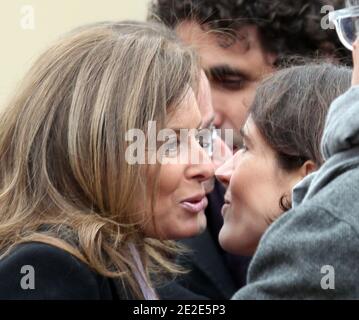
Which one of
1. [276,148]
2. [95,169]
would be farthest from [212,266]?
[95,169]

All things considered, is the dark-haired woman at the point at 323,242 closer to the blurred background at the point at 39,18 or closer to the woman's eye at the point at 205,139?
the woman's eye at the point at 205,139

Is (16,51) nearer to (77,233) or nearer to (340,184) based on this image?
(77,233)

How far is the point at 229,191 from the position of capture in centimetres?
262

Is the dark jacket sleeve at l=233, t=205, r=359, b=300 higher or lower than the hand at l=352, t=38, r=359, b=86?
lower

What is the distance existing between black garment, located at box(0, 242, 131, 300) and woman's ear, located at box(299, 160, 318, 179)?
0.69m

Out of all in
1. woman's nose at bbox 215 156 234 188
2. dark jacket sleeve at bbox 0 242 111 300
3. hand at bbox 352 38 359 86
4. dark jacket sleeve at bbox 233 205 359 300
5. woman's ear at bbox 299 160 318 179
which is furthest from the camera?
woman's nose at bbox 215 156 234 188

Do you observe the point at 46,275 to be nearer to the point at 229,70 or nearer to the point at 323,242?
the point at 323,242

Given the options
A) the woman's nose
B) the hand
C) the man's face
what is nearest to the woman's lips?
the woman's nose

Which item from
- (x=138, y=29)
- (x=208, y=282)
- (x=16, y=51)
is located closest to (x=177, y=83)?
(x=138, y=29)

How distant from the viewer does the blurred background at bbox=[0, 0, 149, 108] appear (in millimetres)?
4238

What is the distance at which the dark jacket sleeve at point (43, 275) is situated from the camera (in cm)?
193

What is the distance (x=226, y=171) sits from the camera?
2686 mm

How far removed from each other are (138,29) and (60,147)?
16.1 inches

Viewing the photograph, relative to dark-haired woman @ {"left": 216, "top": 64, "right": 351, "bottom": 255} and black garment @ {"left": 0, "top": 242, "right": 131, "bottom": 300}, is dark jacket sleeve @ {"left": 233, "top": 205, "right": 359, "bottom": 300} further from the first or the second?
dark-haired woman @ {"left": 216, "top": 64, "right": 351, "bottom": 255}
